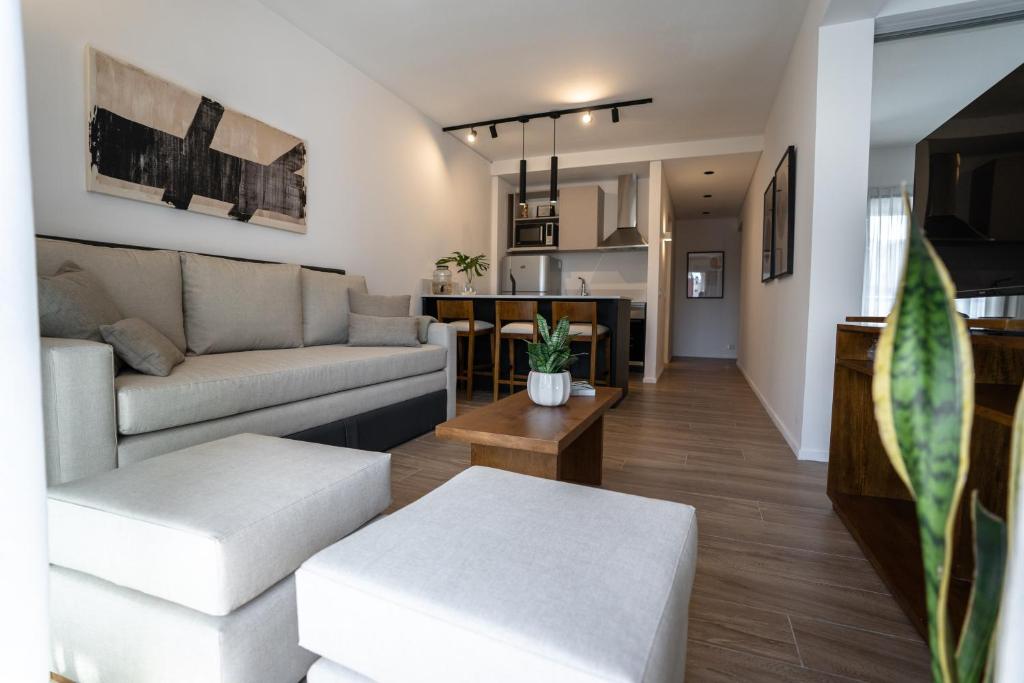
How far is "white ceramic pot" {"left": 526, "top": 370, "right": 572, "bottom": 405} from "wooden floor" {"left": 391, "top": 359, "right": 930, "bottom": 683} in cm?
57

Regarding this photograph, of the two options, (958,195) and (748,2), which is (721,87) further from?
(958,195)

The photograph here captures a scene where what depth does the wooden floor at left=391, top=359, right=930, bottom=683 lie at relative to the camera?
44.2 inches

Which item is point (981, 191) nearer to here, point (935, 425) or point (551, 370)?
point (551, 370)

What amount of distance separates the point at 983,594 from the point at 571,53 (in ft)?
12.9

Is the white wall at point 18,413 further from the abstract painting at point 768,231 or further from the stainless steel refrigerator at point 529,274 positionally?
the stainless steel refrigerator at point 529,274

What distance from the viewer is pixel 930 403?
1.21 ft

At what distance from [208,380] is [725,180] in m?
6.29

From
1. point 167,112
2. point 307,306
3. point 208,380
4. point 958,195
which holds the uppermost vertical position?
point 167,112

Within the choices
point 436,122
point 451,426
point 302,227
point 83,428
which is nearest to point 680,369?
point 436,122

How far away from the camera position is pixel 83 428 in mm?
1398

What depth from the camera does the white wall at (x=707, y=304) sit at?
28.7 feet

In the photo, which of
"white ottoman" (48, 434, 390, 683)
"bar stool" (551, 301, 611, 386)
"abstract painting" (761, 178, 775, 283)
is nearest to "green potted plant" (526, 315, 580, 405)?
"white ottoman" (48, 434, 390, 683)

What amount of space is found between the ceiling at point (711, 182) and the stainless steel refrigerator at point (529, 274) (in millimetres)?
1818

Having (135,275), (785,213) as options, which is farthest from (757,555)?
(135,275)
